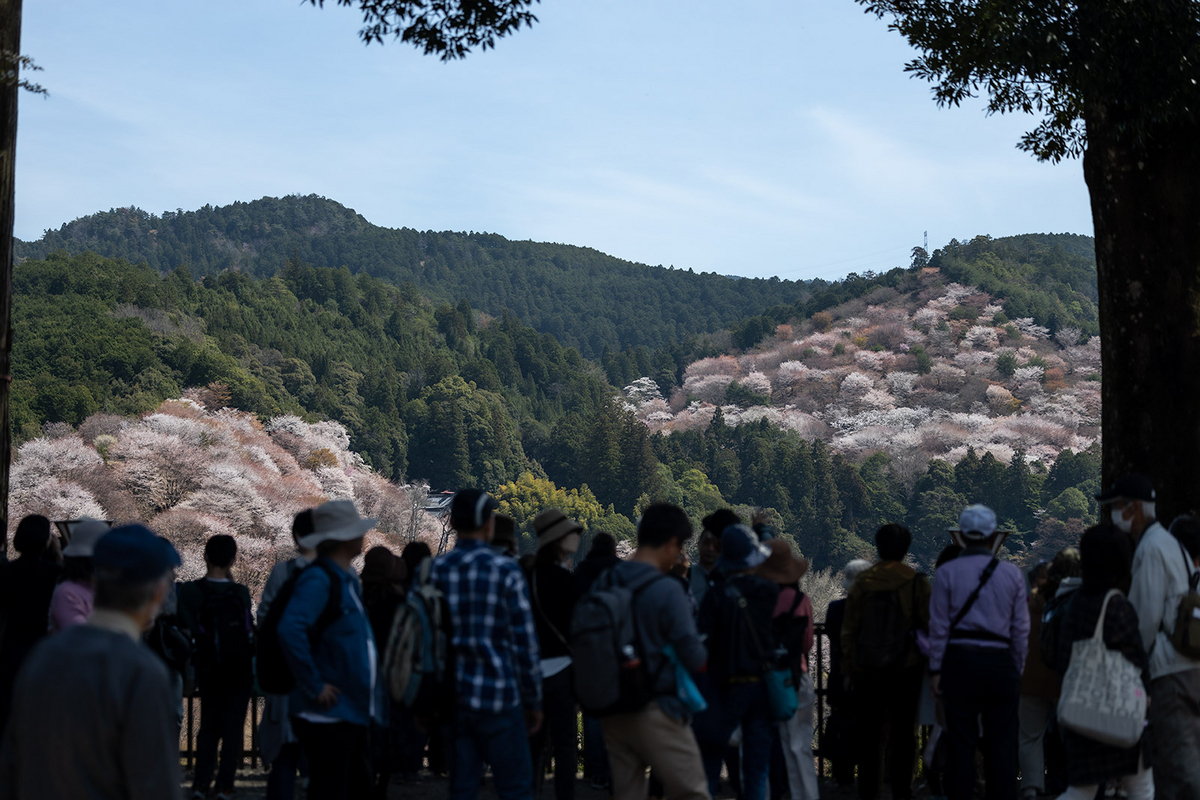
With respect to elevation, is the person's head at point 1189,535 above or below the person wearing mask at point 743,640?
above

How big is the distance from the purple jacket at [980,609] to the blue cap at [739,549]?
89 cm

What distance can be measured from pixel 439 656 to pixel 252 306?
70889 mm

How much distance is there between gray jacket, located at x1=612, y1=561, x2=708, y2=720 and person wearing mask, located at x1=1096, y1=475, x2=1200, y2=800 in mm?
1924

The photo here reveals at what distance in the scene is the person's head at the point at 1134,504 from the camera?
4.45m

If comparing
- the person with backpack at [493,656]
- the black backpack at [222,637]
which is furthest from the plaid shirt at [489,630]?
the black backpack at [222,637]

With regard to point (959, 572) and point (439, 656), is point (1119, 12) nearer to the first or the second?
point (959, 572)

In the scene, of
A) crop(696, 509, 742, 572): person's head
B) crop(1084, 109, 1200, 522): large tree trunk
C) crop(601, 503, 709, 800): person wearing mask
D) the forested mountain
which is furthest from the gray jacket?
the forested mountain

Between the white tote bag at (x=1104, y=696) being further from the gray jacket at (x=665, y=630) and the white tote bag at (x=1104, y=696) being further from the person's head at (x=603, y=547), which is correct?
the person's head at (x=603, y=547)

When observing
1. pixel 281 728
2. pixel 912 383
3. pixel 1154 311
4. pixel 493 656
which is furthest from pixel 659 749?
pixel 912 383

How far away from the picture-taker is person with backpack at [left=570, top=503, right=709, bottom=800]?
3.39 metres

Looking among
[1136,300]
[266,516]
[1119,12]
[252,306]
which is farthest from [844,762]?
[252,306]

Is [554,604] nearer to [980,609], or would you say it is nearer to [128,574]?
[980,609]

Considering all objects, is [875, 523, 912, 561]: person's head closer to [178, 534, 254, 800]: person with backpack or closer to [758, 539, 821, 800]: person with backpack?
[758, 539, 821, 800]: person with backpack

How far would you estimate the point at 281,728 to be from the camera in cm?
435
